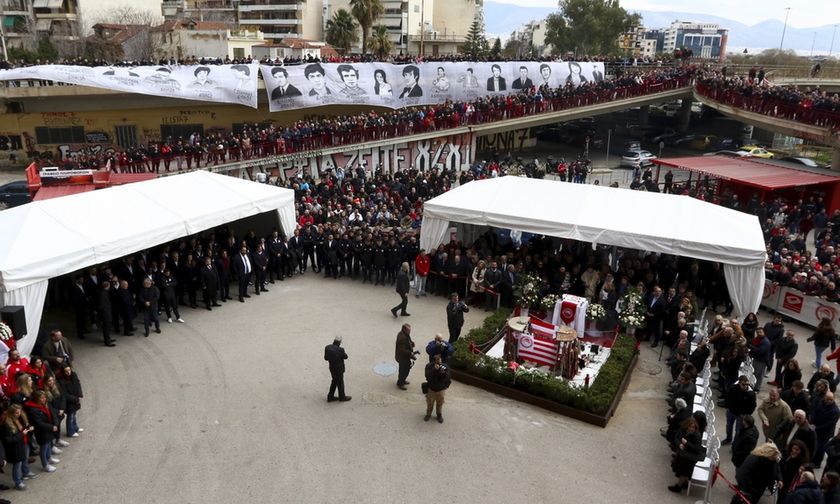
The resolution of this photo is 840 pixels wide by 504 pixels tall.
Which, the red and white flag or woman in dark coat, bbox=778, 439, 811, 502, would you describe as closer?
woman in dark coat, bbox=778, 439, 811, 502

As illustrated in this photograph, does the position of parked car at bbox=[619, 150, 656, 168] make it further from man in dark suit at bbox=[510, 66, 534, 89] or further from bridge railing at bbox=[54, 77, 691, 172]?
man in dark suit at bbox=[510, 66, 534, 89]

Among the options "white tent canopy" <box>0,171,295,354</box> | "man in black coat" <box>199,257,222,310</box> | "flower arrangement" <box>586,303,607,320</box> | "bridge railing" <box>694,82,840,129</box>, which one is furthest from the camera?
"bridge railing" <box>694,82,840,129</box>

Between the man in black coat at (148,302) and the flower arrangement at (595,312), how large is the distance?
943 centimetres

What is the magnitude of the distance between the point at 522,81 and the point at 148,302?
28.1 meters

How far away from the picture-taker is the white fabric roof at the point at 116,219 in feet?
36.8

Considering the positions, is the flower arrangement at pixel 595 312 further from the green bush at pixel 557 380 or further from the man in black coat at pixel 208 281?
the man in black coat at pixel 208 281

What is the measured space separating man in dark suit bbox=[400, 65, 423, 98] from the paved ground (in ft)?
71.0

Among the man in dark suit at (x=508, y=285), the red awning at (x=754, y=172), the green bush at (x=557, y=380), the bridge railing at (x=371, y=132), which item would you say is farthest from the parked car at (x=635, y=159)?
the green bush at (x=557, y=380)

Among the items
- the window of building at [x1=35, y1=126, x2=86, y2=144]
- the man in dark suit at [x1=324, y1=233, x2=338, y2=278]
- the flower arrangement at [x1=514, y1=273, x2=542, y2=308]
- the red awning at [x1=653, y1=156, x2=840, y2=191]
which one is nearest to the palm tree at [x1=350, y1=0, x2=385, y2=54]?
the window of building at [x1=35, y1=126, x2=86, y2=144]

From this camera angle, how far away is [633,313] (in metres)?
13.1

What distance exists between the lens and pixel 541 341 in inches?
460

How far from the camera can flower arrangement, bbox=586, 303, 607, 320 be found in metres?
13.0

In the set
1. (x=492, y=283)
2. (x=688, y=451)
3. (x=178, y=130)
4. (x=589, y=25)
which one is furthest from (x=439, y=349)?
(x=589, y=25)

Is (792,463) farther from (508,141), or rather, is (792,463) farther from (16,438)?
(508,141)
